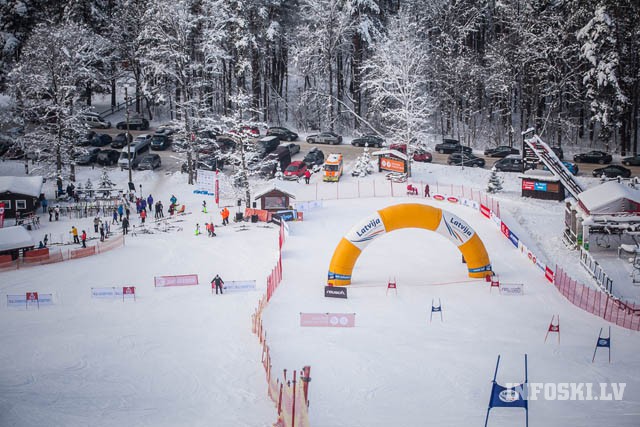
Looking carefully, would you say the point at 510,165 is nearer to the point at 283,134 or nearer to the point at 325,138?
the point at 325,138

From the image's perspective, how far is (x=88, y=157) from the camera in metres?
55.3

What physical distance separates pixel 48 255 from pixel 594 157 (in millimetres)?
42068

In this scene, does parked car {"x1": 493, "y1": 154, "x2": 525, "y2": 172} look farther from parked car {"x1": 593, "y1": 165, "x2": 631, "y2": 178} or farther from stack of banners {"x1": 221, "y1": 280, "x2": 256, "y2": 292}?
stack of banners {"x1": 221, "y1": 280, "x2": 256, "y2": 292}

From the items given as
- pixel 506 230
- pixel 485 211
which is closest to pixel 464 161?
pixel 485 211

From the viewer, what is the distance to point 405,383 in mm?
21547

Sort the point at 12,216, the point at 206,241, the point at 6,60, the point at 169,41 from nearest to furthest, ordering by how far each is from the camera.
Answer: the point at 206,241
the point at 12,216
the point at 169,41
the point at 6,60

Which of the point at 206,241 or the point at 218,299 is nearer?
the point at 218,299

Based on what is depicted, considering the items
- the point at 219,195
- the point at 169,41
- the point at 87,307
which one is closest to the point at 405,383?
the point at 87,307

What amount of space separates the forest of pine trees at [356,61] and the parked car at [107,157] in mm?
3291

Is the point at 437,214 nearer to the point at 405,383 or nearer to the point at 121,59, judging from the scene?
the point at 405,383

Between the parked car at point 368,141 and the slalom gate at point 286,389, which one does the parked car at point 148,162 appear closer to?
the parked car at point 368,141

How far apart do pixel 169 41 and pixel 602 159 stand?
118ft

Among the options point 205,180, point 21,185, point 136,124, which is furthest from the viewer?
point 136,124

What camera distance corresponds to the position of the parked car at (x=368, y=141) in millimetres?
60438
